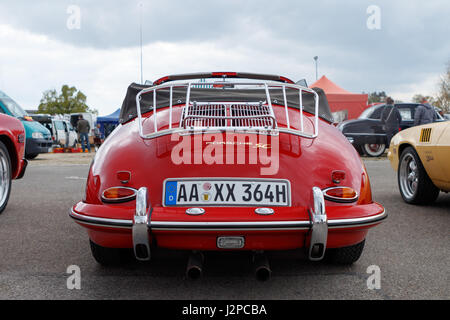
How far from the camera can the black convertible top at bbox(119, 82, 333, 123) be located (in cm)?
322

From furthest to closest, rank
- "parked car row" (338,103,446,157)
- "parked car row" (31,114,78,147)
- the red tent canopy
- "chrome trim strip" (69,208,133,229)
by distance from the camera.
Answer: "parked car row" (31,114,78,147)
the red tent canopy
"parked car row" (338,103,446,157)
"chrome trim strip" (69,208,133,229)

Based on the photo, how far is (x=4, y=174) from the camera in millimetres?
5066

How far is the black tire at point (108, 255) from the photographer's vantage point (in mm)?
2836

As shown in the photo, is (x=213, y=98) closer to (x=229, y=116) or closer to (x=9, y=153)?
(x=229, y=116)

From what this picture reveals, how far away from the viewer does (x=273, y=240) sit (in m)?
2.29

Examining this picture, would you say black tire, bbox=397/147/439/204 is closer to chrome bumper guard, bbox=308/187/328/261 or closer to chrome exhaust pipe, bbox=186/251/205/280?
chrome bumper guard, bbox=308/187/328/261

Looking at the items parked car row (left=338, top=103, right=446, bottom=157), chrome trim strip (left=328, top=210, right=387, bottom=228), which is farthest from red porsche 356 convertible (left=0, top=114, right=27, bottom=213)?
parked car row (left=338, top=103, right=446, bottom=157)

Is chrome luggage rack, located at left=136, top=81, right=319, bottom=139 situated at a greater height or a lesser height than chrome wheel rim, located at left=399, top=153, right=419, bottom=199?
greater

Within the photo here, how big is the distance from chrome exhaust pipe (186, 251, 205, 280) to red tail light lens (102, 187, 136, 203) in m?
0.44

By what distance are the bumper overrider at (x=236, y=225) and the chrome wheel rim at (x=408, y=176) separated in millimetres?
3315

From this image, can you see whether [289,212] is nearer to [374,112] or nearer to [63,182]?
[63,182]

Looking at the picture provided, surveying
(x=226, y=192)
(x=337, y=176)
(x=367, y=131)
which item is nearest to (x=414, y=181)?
(x=337, y=176)
